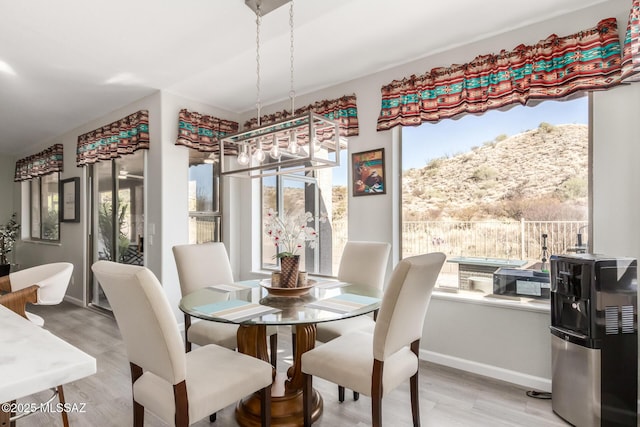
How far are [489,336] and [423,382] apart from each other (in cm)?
61

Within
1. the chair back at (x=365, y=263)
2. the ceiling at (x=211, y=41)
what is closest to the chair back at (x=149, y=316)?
the chair back at (x=365, y=263)

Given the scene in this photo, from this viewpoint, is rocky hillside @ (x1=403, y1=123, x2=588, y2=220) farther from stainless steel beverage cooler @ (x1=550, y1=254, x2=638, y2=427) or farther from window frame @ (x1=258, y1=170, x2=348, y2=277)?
window frame @ (x1=258, y1=170, x2=348, y2=277)

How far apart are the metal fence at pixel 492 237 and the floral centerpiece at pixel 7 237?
6.71 m

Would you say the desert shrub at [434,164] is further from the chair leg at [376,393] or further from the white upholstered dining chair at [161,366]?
the white upholstered dining chair at [161,366]

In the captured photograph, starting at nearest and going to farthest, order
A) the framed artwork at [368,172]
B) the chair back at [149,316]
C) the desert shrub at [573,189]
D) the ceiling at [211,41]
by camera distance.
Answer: the chair back at [149,316]
the ceiling at [211,41]
the desert shrub at [573,189]
the framed artwork at [368,172]

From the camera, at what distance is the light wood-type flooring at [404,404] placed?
2.06 meters

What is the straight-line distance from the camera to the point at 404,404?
2.26 meters

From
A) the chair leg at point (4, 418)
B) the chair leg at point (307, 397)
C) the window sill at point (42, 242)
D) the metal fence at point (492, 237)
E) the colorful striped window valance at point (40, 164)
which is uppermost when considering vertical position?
the colorful striped window valance at point (40, 164)

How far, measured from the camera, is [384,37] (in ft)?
8.57

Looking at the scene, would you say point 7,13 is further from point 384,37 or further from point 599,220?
point 599,220

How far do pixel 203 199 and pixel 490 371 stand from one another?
133 inches

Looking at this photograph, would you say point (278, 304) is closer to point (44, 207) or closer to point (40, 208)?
point (44, 207)

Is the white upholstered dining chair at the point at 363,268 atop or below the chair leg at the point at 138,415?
atop

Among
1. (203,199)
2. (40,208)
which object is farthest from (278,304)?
(40,208)
